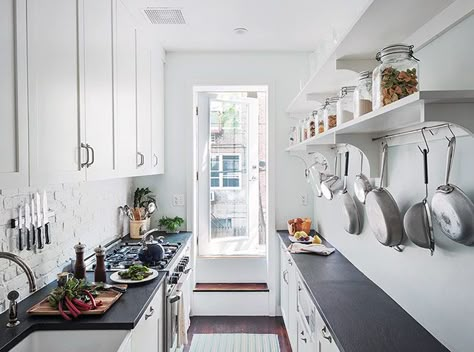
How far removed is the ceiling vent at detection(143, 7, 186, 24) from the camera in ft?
8.59

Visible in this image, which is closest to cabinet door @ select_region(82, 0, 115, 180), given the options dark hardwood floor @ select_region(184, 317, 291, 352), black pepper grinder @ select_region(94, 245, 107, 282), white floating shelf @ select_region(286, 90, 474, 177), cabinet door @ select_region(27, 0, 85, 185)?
cabinet door @ select_region(27, 0, 85, 185)

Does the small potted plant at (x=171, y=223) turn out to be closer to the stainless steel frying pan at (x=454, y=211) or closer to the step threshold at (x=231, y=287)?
the step threshold at (x=231, y=287)

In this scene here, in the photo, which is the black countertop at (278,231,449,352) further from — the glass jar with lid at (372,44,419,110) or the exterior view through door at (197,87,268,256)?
the exterior view through door at (197,87,268,256)

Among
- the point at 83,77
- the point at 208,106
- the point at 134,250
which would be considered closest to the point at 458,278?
the point at 83,77

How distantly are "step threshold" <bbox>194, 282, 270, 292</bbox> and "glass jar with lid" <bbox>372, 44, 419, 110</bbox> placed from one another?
9.14 ft

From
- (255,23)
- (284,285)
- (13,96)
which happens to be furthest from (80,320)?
(255,23)

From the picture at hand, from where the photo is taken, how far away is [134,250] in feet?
9.32

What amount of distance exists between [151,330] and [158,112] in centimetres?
194

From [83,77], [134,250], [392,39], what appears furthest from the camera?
[134,250]

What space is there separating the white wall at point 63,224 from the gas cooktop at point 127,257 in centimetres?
13

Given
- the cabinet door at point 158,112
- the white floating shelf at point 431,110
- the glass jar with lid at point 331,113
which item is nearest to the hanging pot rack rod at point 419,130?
the white floating shelf at point 431,110

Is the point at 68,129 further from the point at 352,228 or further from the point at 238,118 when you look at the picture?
the point at 238,118

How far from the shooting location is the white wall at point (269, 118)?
3.61m

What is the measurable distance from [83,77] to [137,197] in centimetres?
192
